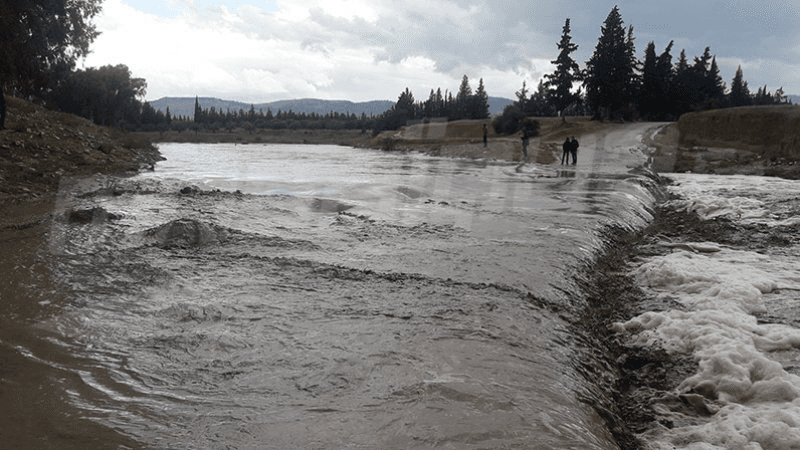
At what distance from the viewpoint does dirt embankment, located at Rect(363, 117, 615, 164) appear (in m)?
34.6

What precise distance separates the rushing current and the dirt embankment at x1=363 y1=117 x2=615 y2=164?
75.3 feet

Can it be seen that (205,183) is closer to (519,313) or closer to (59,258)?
(59,258)

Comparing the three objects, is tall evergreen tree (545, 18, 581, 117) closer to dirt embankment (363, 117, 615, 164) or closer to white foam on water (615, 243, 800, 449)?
dirt embankment (363, 117, 615, 164)

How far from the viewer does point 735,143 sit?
32906 mm

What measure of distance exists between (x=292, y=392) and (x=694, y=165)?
30.5 meters

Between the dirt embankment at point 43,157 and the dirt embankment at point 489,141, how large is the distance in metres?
22.0

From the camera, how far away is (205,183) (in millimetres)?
15359

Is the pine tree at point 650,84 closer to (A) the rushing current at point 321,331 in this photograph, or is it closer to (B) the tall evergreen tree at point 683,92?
(B) the tall evergreen tree at point 683,92

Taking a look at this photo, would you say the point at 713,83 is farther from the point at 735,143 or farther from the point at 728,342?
the point at 728,342

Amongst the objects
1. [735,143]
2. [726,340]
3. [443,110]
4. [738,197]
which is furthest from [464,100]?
[726,340]

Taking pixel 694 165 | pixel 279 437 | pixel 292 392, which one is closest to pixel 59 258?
pixel 292 392

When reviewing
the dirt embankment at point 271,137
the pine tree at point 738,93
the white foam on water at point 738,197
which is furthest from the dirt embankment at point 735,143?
the dirt embankment at point 271,137

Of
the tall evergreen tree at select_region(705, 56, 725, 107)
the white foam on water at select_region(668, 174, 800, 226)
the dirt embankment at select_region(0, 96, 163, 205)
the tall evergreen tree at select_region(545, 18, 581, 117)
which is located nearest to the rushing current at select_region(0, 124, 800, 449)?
the dirt embankment at select_region(0, 96, 163, 205)

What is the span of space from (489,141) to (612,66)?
21.5 m
